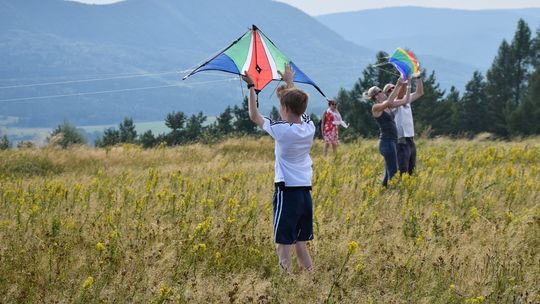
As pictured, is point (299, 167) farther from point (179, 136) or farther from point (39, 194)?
point (179, 136)

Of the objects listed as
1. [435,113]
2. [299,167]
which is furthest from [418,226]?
[435,113]

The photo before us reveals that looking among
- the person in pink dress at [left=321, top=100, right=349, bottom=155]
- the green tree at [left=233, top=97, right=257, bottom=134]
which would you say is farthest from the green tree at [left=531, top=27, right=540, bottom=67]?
the person in pink dress at [left=321, top=100, right=349, bottom=155]

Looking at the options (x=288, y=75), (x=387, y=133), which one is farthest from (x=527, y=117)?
(x=288, y=75)

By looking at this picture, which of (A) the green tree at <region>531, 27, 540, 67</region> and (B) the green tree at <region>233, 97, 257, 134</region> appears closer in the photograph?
(B) the green tree at <region>233, 97, 257, 134</region>

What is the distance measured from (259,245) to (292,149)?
1137 millimetres

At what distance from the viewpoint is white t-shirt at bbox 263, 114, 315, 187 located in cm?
474

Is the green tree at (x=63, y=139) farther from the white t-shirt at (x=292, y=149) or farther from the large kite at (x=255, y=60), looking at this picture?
the white t-shirt at (x=292, y=149)

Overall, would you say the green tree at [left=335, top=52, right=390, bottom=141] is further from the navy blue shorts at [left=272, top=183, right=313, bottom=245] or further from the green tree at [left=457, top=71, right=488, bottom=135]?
the navy blue shorts at [left=272, top=183, right=313, bottom=245]

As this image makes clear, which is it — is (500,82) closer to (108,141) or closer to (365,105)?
(365,105)

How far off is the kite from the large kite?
2.26m

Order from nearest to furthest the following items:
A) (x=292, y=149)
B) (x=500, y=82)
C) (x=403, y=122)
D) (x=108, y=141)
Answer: (x=292, y=149), (x=403, y=122), (x=108, y=141), (x=500, y=82)

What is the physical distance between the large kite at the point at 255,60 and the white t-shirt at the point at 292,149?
0.74 m

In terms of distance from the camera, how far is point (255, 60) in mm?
Answer: 5719

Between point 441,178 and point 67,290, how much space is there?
20.0 feet
